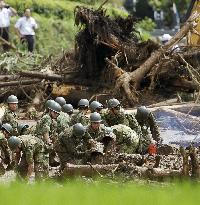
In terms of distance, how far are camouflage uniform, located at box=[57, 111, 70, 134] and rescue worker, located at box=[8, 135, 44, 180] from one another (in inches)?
48.9

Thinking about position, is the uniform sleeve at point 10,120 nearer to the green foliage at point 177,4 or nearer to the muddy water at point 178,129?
the muddy water at point 178,129

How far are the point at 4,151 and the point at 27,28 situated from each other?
32.8ft

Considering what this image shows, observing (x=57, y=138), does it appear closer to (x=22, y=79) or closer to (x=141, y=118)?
(x=141, y=118)

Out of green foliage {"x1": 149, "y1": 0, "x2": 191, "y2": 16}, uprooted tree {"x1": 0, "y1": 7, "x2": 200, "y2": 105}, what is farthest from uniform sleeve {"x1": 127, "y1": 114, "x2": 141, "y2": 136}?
green foliage {"x1": 149, "y1": 0, "x2": 191, "y2": 16}

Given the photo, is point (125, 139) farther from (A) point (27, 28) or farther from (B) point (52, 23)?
(B) point (52, 23)

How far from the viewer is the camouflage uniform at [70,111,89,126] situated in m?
11.7

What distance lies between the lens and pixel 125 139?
11.3 m

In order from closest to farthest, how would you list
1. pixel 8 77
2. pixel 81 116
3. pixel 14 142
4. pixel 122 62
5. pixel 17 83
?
pixel 14 142 < pixel 81 116 < pixel 122 62 < pixel 17 83 < pixel 8 77

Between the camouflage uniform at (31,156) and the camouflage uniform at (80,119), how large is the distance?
1.26 meters

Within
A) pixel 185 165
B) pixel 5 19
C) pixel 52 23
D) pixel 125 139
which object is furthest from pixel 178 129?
pixel 52 23

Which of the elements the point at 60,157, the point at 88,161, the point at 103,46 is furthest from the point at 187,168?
the point at 103,46

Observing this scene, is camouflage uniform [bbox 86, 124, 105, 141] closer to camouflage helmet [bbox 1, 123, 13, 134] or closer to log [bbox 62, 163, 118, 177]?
log [bbox 62, 163, 118, 177]

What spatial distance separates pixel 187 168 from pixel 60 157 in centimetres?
311

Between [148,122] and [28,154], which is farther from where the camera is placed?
[148,122]
